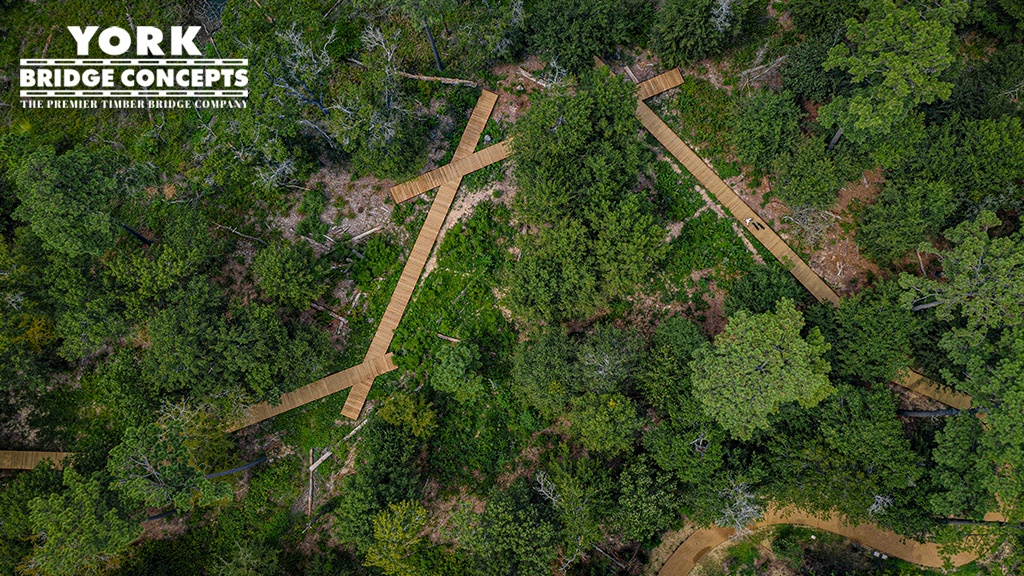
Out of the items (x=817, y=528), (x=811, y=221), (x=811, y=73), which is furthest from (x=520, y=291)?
(x=817, y=528)

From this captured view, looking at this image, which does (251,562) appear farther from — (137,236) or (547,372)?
(137,236)

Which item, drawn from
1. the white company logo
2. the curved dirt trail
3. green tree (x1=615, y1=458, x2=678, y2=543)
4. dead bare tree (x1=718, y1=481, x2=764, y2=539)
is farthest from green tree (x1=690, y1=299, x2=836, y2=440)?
the white company logo

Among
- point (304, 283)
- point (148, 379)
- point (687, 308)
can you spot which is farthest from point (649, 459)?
point (148, 379)

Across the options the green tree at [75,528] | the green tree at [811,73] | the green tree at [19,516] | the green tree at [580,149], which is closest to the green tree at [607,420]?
the green tree at [580,149]

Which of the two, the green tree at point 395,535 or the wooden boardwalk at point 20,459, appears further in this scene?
the wooden boardwalk at point 20,459

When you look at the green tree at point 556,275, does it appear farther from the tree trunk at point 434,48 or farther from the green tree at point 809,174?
the tree trunk at point 434,48

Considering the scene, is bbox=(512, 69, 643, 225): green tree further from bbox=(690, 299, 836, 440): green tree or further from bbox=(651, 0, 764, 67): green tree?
bbox=(690, 299, 836, 440): green tree
